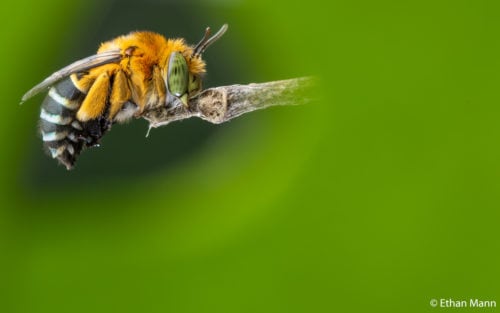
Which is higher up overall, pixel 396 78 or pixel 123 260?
pixel 396 78

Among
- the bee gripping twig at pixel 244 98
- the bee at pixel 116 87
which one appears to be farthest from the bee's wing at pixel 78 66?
the bee gripping twig at pixel 244 98

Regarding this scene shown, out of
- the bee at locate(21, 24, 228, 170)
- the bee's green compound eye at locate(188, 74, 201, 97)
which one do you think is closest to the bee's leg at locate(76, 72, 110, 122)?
the bee at locate(21, 24, 228, 170)

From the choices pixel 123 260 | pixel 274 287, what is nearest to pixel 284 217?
pixel 274 287

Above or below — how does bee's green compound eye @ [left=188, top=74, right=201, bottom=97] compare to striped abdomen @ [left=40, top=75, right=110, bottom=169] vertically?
above

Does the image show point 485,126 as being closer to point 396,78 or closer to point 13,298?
point 396,78

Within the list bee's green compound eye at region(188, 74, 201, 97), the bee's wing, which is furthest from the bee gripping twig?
the bee's wing

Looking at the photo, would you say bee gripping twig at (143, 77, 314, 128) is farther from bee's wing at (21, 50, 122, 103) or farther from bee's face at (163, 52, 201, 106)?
bee's wing at (21, 50, 122, 103)

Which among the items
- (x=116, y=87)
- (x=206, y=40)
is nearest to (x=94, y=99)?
(x=116, y=87)
